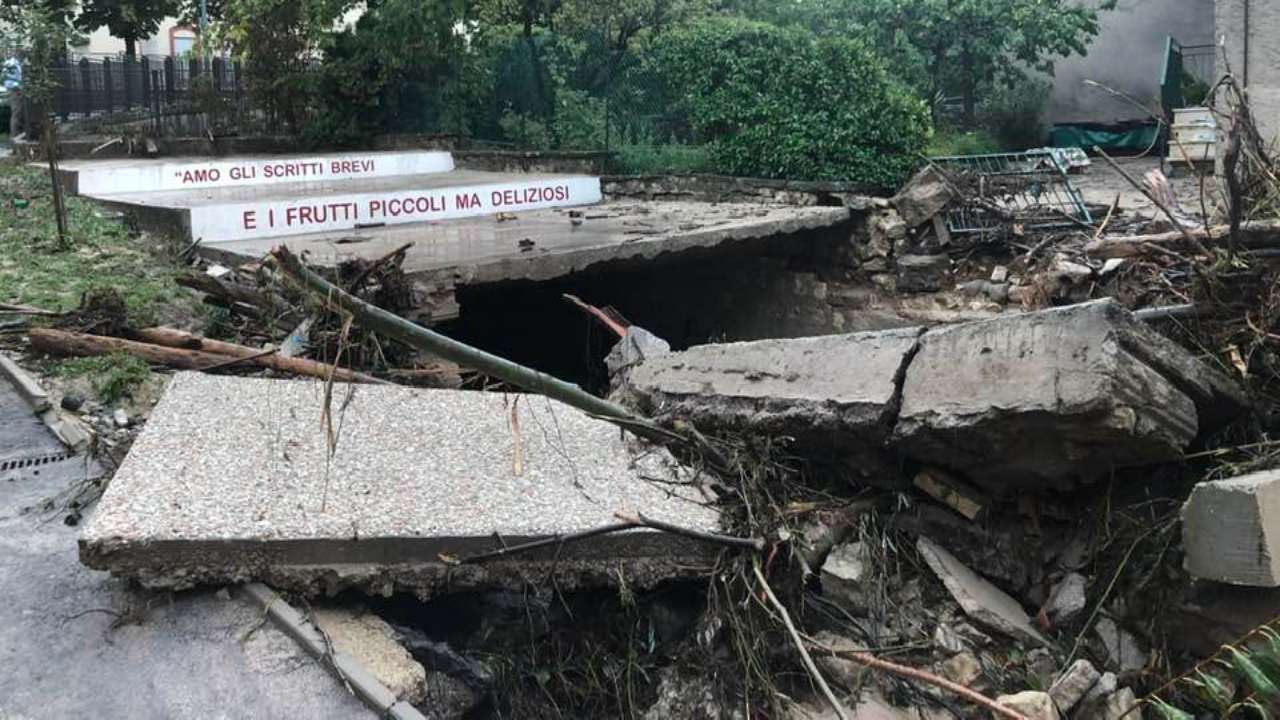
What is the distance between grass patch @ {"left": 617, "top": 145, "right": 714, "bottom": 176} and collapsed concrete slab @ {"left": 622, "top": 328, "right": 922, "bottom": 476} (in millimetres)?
7056

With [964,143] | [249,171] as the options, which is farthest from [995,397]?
[249,171]

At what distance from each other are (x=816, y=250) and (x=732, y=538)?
6.56 metres

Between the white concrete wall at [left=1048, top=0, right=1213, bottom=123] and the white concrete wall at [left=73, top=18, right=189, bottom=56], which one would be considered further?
the white concrete wall at [left=73, top=18, right=189, bottom=56]

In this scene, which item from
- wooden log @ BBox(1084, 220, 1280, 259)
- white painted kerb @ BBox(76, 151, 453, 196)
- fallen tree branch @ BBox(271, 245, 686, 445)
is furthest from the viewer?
white painted kerb @ BBox(76, 151, 453, 196)

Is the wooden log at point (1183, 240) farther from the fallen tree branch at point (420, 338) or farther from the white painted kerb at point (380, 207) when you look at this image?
the white painted kerb at point (380, 207)

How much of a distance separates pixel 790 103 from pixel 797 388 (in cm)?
721

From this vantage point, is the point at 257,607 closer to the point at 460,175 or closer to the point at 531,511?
the point at 531,511

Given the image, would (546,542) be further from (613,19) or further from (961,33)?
(961,33)

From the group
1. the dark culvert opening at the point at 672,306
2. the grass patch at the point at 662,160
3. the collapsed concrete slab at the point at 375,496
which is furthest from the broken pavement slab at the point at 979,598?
the grass patch at the point at 662,160

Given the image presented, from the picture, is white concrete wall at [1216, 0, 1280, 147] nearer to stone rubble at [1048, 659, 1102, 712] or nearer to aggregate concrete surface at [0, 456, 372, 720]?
stone rubble at [1048, 659, 1102, 712]

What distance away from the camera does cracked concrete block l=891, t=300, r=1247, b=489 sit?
3283 millimetres

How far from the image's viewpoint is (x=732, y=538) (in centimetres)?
359

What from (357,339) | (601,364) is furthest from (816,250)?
(357,339)

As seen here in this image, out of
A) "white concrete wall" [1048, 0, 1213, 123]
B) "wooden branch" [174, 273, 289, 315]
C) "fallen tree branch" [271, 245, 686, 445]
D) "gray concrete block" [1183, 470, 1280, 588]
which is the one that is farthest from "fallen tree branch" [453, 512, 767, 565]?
"white concrete wall" [1048, 0, 1213, 123]
